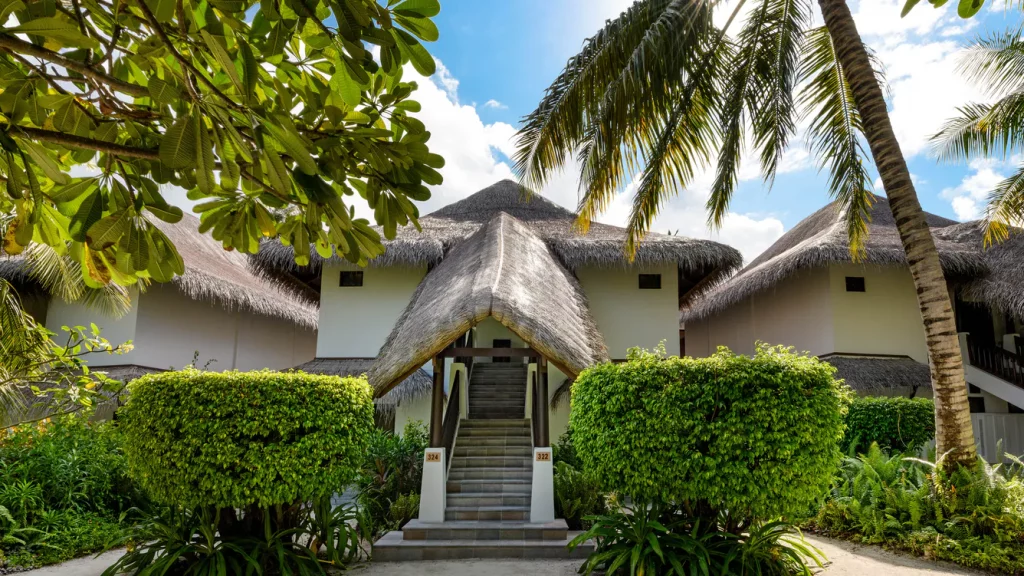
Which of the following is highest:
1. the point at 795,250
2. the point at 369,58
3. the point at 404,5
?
the point at 795,250

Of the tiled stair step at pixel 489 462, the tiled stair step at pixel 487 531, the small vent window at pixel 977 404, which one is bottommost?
the tiled stair step at pixel 487 531

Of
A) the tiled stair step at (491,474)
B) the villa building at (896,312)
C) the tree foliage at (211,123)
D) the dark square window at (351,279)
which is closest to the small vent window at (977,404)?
the villa building at (896,312)

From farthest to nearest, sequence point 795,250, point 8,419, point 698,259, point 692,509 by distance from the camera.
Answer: point 795,250, point 698,259, point 8,419, point 692,509

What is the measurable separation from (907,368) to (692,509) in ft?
26.8

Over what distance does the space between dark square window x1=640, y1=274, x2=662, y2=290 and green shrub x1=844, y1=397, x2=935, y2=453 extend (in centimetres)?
389

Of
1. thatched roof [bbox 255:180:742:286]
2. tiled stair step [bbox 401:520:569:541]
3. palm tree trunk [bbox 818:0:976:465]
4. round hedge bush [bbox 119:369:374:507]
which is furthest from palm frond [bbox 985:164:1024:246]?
round hedge bush [bbox 119:369:374:507]

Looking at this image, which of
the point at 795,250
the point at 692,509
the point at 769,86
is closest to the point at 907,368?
the point at 795,250

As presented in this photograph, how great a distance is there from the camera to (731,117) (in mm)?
7902

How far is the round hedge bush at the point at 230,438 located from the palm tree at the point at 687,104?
3.89 m

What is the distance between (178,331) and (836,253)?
12.6 metres

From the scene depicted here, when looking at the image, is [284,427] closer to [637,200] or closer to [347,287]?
[637,200]

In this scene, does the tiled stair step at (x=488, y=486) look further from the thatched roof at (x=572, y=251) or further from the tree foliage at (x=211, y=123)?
the tree foliage at (x=211, y=123)

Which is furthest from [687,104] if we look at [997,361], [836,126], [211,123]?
[997,361]

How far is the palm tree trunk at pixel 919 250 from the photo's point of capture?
20.3 feet
